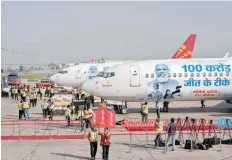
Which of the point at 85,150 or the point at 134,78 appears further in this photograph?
the point at 134,78

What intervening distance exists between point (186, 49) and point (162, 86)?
23.9 m

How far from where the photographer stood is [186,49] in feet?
171

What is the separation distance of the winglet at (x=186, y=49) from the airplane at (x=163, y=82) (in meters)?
21.7

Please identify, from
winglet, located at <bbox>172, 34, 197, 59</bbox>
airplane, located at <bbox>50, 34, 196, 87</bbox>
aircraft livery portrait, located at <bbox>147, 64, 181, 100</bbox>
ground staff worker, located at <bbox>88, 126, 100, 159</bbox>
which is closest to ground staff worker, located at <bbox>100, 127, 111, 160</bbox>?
ground staff worker, located at <bbox>88, 126, 100, 159</bbox>

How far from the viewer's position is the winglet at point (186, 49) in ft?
170

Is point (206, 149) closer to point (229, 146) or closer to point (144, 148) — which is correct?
point (229, 146)

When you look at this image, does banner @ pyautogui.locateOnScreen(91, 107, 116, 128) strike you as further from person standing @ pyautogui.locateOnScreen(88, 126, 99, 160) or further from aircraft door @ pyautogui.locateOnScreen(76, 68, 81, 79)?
aircraft door @ pyautogui.locateOnScreen(76, 68, 81, 79)

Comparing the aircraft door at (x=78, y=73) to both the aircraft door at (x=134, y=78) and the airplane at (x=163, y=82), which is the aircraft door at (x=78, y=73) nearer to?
the airplane at (x=163, y=82)

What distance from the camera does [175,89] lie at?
2959cm

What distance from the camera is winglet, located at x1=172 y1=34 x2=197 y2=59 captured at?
5191cm

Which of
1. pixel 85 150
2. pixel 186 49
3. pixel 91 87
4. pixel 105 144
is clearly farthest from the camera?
pixel 186 49

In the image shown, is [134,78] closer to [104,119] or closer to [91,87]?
[91,87]

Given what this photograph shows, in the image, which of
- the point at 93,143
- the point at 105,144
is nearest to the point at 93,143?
the point at 93,143

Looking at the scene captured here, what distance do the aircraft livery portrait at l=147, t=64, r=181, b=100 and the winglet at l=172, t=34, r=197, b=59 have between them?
2253cm
